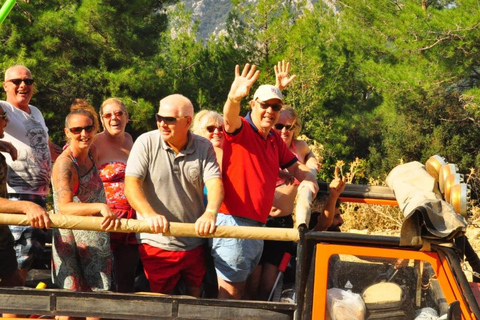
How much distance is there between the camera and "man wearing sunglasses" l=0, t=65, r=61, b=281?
15.1 feet

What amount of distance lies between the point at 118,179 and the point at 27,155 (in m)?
0.62

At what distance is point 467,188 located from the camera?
11.3 feet

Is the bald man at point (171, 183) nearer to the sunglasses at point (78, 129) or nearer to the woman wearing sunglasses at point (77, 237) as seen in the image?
the woman wearing sunglasses at point (77, 237)

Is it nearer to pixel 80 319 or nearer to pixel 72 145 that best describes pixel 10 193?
pixel 72 145

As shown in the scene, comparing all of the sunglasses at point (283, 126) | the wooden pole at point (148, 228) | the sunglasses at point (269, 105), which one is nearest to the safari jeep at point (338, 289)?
the wooden pole at point (148, 228)

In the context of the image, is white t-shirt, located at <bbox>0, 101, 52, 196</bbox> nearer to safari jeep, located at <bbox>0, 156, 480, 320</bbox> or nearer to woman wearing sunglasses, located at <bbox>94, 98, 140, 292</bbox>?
woman wearing sunglasses, located at <bbox>94, 98, 140, 292</bbox>

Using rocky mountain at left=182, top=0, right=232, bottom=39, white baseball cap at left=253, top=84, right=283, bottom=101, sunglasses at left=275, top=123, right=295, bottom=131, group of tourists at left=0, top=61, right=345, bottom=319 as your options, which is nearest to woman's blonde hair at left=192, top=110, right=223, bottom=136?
sunglasses at left=275, top=123, right=295, bottom=131

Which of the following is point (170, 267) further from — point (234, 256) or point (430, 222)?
point (430, 222)

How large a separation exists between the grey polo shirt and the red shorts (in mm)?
34

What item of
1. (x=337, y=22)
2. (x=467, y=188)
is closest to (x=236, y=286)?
(x=467, y=188)

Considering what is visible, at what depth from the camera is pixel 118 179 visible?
4566 millimetres

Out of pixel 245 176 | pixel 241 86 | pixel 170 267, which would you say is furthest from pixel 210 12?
pixel 170 267

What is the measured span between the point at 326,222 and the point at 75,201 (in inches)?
58.7

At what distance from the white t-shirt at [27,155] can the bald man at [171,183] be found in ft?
3.71
